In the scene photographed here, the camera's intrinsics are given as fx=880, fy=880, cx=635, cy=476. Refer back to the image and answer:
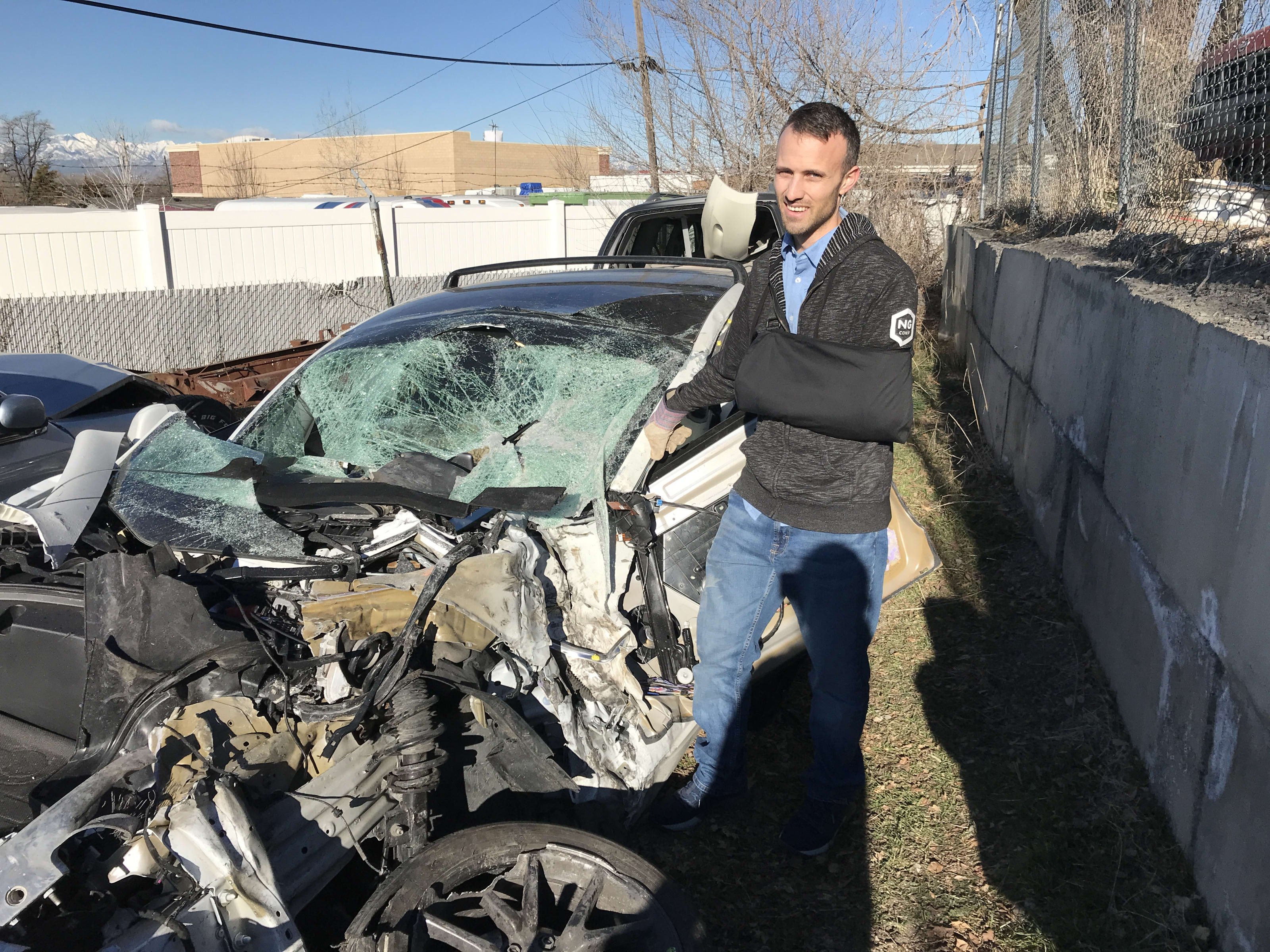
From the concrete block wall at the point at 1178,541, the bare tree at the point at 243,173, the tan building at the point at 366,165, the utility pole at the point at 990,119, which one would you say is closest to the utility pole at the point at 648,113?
the utility pole at the point at 990,119

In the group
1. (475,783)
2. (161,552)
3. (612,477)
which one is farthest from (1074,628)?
(161,552)

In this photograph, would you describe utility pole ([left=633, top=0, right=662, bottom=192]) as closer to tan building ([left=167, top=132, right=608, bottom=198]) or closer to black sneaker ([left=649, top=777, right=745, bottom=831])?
black sneaker ([left=649, top=777, right=745, bottom=831])

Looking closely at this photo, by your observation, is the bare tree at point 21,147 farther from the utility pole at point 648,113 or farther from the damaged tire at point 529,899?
the damaged tire at point 529,899

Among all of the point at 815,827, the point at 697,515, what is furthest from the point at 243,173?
the point at 815,827

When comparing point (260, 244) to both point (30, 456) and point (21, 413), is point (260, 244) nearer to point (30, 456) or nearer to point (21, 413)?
point (30, 456)

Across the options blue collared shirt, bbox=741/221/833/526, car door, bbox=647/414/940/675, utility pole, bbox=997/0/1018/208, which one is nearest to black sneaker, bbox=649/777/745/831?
car door, bbox=647/414/940/675

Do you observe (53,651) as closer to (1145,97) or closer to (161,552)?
(161,552)

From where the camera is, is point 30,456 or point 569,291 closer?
point 569,291

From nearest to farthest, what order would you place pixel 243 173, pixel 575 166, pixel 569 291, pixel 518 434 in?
1. pixel 518 434
2. pixel 569 291
3. pixel 575 166
4. pixel 243 173

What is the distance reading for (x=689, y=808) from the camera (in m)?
2.75

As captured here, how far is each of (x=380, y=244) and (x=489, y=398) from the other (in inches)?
414

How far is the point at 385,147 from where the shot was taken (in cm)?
4606

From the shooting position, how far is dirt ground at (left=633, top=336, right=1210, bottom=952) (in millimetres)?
2371

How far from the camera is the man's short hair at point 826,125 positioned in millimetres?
2152
